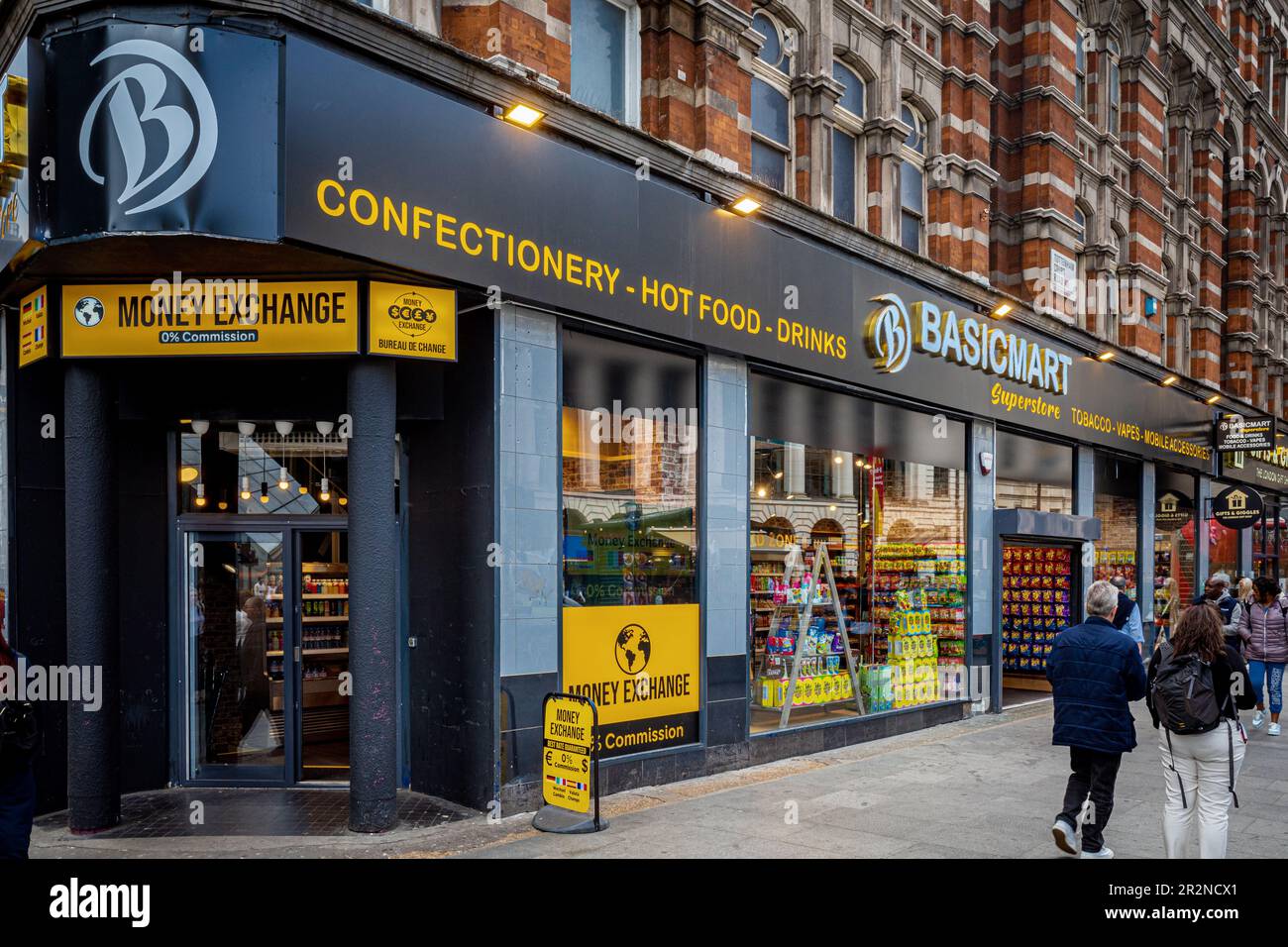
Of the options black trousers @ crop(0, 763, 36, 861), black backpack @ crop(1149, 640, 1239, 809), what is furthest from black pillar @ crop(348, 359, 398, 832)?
black backpack @ crop(1149, 640, 1239, 809)

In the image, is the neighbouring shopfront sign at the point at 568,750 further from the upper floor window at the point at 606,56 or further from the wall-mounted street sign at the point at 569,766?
the upper floor window at the point at 606,56

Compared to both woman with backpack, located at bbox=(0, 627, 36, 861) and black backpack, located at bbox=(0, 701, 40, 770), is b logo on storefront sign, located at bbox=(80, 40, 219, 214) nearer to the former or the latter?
woman with backpack, located at bbox=(0, 627, 36, 861)

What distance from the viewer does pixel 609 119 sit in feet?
31.6

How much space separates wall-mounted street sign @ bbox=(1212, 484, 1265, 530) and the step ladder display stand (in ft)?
50.3

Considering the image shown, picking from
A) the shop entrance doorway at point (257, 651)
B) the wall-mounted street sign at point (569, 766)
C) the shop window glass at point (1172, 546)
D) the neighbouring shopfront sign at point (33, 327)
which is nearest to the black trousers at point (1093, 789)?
the wall-mounted street sign at point (569, 766)

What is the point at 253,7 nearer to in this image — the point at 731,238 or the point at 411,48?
the point at 411,48

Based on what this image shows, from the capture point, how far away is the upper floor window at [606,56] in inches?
408

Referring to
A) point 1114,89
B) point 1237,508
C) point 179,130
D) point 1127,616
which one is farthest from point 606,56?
point 1237,508

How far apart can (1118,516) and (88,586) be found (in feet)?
60.7

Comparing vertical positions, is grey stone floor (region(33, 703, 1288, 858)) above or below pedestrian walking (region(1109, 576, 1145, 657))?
below

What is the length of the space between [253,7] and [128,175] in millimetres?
1442

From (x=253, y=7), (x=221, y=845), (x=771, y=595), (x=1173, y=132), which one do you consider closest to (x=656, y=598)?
(x=771, y=595)

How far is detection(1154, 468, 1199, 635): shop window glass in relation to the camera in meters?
22.1

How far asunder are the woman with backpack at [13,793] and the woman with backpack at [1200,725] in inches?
248
